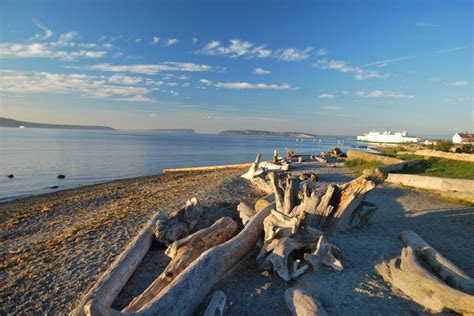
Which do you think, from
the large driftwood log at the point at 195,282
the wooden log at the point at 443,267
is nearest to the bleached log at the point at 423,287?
the wooden log at the point at 443,267

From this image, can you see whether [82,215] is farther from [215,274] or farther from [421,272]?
[421,272]

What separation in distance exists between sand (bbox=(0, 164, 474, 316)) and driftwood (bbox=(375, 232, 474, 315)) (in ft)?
0.60

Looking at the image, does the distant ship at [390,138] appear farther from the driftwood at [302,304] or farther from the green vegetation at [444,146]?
the driftwood at [302,304]

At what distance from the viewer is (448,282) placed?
455 cm

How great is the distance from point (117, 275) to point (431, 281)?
16.3 ft

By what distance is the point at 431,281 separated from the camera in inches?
165

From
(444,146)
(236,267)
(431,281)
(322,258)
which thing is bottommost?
(236,267)

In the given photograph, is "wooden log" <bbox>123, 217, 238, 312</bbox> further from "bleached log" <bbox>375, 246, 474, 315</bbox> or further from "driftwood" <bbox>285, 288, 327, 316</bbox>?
"bleached log" <bbox>375, 246, 474, 315</bbox>

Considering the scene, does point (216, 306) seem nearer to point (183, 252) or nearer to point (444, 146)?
point (183, 252)

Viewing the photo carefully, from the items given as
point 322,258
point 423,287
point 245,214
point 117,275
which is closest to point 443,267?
point 423,287

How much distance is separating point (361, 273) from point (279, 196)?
3191mm

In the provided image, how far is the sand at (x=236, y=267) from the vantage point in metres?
4.50

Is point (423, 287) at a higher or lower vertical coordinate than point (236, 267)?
higher

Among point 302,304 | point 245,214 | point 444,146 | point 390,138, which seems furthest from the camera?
point 390,138
